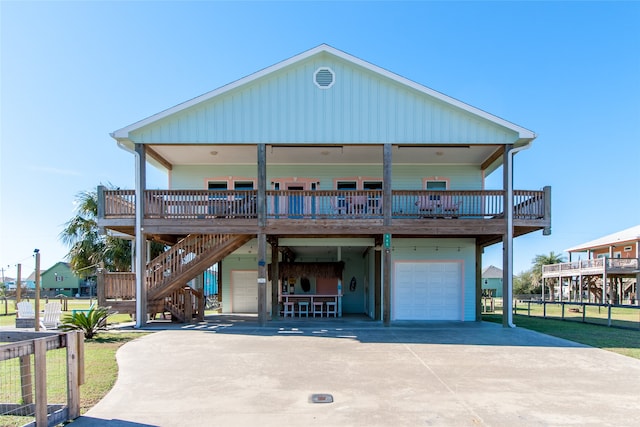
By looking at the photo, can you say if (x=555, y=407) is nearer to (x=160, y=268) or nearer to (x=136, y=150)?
(x=160, y=268)

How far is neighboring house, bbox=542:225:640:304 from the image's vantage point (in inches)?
1239

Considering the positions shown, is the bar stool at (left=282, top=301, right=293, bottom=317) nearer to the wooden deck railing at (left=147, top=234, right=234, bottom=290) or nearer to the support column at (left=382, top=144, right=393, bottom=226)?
the wooden deck railing at (left=147, top=234, right=234, bottom=290)

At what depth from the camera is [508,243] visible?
47.3 ft

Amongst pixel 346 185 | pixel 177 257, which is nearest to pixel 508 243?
pixel 346 185

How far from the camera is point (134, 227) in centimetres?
1494

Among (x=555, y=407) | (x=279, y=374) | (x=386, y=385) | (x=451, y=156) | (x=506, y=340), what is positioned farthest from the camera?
(x=451, y=156)

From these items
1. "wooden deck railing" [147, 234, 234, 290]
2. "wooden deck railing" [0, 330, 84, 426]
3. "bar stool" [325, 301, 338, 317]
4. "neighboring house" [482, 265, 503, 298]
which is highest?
"wooden deck railing" [147, 234, 234, 290]

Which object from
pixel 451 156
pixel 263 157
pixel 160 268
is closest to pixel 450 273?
pixel 451 156

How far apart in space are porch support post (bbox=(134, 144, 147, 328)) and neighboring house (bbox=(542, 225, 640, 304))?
2956 cm

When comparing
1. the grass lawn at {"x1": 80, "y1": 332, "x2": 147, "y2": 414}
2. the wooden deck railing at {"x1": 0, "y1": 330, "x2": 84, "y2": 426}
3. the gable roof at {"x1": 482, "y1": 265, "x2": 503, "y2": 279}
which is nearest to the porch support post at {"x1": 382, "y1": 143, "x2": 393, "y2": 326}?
the grass lawn at {"x1": 80, "y1": 332, "x2": 147, "y2": 414}

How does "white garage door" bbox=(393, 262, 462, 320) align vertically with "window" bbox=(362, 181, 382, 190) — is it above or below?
below

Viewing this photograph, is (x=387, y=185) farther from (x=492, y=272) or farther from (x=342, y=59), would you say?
(x=492, y=272)

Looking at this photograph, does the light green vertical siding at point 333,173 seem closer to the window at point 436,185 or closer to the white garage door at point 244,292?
the window at point 436,185

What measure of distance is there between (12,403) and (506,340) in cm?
1066
